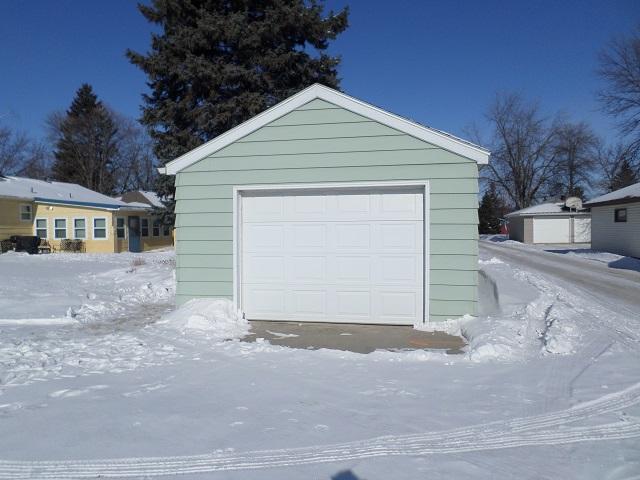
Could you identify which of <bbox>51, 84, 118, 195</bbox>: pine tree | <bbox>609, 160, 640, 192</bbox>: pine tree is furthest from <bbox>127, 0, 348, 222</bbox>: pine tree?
Answer: <bbox>51, 84, 118, 195</bbox>: pine tree

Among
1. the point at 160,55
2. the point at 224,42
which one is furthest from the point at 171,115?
the point at 224,42

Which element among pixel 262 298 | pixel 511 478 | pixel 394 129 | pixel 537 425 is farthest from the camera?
pixel 262 298

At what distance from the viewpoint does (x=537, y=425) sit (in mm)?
4035

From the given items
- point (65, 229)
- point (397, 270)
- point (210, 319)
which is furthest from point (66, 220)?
point (397, 270)

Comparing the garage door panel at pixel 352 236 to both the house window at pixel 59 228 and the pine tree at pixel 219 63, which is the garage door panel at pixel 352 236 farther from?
the house window at pixel 59 228

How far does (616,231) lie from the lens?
23719 millimetres

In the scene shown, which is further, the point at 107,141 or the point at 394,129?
the point at 107,141

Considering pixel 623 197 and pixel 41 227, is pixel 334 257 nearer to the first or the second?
pixel 623 197

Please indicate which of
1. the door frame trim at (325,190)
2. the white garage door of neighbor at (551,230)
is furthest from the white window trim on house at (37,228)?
the white garage door of neighbor at (551,230)

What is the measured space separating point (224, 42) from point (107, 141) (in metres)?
37.4

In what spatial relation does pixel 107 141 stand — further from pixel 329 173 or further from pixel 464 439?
pixel 464 439

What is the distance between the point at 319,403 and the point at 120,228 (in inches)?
964

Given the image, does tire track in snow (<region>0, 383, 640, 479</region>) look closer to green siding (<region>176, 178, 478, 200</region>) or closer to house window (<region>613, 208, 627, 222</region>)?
green siding (<region>176, 178, 478, 200</region>)

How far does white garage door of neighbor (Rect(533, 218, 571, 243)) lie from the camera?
1433 inches
